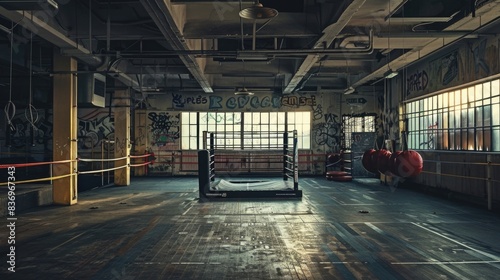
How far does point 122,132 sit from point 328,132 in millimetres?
8380

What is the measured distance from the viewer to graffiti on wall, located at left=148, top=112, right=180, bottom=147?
15.9 meters

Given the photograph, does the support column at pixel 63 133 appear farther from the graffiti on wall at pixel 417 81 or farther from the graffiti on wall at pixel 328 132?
the graffiti on wall at pixel 328 132

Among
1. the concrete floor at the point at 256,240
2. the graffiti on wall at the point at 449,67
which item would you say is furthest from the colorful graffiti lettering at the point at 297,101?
the concrete floor at the point at 256,240

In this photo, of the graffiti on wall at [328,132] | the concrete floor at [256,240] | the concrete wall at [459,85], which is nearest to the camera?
the concrete floor at [256,240]

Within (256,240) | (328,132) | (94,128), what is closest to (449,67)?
A: (328,132)

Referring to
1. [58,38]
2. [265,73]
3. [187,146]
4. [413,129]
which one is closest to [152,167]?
[187,146]

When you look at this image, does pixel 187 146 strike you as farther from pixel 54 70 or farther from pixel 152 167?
pixel 54 70

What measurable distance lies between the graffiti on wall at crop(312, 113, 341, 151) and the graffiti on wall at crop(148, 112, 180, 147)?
232 inches

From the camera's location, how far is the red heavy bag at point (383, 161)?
7.29 meters

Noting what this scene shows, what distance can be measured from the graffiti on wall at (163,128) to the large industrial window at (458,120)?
30.0 feet

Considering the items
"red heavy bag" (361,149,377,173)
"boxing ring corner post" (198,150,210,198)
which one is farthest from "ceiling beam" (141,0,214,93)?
"red heavy bag" (361,149,377,173)

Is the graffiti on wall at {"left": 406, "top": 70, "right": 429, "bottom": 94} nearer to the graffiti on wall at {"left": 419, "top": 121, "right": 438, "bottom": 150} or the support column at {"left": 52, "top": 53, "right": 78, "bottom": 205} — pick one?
the graffiti on wall at {"left": 419, "top": 121, "right": 438, "bottom": 150}

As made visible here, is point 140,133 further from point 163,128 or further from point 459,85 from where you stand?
point 459,85

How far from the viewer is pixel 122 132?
12586 mm
